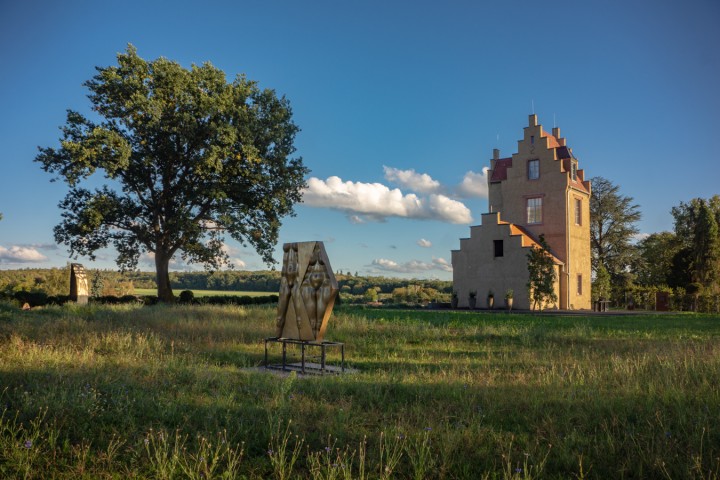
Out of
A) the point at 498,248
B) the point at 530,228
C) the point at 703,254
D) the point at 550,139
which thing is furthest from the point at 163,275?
the point at 703,254

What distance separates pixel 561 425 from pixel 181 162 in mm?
33771

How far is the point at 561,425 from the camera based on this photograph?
24.4ft

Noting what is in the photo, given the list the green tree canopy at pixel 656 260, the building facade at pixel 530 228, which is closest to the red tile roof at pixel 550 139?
the building facade at pixel 530 228

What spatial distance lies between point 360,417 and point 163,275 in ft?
106

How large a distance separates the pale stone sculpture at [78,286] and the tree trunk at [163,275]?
4.42 m

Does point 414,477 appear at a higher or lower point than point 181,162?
lower

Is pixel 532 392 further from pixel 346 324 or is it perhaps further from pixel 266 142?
pixel 266 142

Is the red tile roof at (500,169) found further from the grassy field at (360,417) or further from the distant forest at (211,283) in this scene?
the grassy field at (360,417)

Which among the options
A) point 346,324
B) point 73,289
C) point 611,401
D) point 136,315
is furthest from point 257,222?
point 611,401

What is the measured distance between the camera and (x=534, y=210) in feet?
144

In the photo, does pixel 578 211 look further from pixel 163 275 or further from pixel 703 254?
pixel 163 275

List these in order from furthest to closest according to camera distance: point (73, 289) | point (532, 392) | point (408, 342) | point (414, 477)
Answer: point (73, 289), point (408, 342), point (532, 392), point (414, 477)

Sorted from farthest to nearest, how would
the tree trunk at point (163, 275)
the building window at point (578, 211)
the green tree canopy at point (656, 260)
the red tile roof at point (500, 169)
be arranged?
the green tree canopy at point (656, 260)
the red tile roof at point (500, 169)
the building window at point (578, 211)
the tree trunk at point (163, 275)

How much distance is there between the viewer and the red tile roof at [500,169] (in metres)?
46.3
